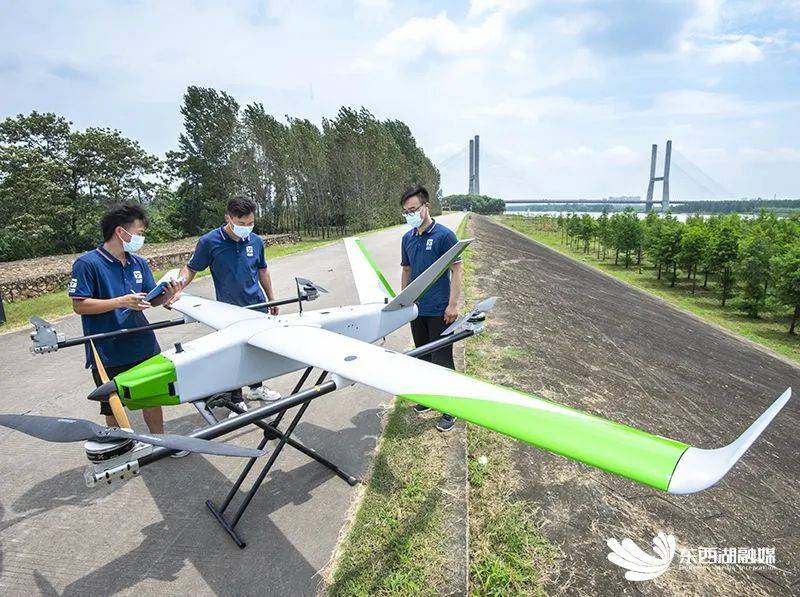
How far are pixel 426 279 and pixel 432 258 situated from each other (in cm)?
58

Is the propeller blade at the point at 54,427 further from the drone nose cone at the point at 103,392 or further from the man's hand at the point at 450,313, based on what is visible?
the man's hand at the point at 450,313

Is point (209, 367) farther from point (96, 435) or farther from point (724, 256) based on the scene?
point (724, 256)

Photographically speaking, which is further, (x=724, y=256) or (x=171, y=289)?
(x=724, y=256)

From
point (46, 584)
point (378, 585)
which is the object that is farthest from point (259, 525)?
point (46, 584)

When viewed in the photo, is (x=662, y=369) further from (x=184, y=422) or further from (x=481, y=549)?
(x=184, y=422)

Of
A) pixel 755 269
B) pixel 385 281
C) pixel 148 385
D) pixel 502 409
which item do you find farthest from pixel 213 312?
pixel 755 269

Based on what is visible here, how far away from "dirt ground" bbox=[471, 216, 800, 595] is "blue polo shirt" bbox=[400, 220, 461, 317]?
2.07m

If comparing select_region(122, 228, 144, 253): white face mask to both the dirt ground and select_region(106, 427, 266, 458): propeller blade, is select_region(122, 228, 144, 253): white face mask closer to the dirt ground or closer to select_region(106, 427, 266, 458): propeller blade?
select_region(106, 427, 266, 458): propeller blade

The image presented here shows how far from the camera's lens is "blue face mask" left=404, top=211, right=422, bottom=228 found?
504 cm

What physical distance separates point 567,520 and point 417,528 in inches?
59.6

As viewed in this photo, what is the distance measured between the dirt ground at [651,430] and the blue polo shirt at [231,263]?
4031 mm

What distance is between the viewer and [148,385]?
3.27 m

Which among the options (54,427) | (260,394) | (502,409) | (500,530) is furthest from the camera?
(260,394)

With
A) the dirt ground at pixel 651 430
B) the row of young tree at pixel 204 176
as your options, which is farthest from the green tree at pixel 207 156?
the dirt ground at pixel 651 430
